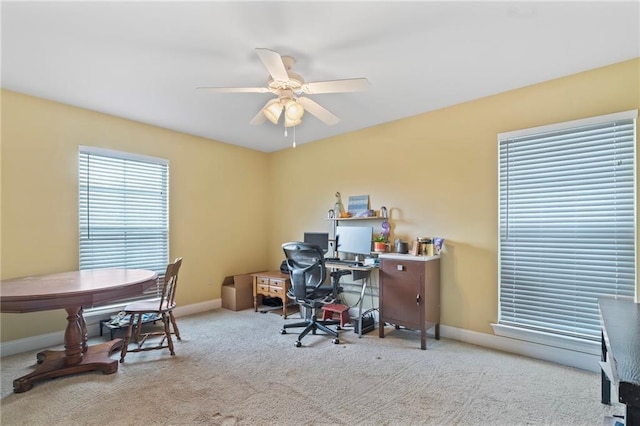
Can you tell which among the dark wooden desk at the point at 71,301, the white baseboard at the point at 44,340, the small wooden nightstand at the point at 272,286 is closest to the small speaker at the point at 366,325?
the small wooden nightstand at the point at 272,286

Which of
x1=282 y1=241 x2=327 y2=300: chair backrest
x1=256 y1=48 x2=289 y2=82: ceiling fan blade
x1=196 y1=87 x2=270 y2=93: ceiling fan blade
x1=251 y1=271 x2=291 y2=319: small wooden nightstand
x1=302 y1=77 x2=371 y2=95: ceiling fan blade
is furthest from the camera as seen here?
x1=251 y1=271 x2=291 y2=319: small wooden nightstand

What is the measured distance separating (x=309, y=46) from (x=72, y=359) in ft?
10.5

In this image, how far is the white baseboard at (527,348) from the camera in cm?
261

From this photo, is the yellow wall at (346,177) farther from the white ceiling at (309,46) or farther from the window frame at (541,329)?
the white ceiling at (309,46)

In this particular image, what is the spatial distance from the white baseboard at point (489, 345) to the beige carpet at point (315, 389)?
10cm

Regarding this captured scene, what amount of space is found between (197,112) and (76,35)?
148 centimetres

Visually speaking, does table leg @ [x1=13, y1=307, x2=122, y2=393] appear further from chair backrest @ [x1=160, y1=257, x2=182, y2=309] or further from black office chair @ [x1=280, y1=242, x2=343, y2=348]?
black office chair @ [x1=280, y1=242, x2=343, y2=348]

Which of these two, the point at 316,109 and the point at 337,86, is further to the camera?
the point at 316,109

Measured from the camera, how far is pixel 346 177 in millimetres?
4449

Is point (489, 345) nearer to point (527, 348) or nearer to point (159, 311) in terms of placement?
point (527, 348)

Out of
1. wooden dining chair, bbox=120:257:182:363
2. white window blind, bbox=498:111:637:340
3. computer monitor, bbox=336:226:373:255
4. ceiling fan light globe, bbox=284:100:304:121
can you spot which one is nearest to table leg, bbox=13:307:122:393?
wooden dining chair, bbox=120:257:182:363

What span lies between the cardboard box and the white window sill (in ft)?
10.7

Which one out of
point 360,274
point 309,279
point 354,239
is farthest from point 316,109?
point 360,274

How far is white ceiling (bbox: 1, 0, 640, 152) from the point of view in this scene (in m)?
1.91
